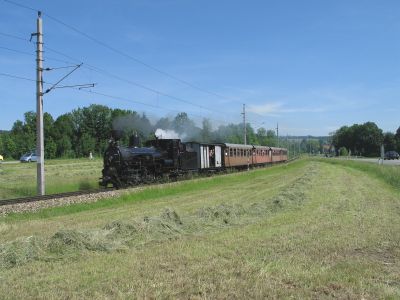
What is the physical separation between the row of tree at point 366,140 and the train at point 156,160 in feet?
372

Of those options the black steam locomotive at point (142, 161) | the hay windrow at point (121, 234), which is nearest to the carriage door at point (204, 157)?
the black steam locomotive at point (142, 161)

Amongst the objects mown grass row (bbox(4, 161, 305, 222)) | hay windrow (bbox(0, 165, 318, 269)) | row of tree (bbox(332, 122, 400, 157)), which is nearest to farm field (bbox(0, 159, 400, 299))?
hay windrow (bbox(0, 165, 318, 269))

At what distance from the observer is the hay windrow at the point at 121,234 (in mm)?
9484

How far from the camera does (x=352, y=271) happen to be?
7695mm

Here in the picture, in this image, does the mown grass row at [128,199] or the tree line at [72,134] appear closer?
the mown grass row at [128,199]

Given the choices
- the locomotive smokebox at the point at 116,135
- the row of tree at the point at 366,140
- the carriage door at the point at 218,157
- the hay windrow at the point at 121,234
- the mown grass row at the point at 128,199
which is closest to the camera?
the hay windrow at the point at 121,234

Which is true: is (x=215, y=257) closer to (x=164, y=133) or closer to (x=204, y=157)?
(x=204, y=157)

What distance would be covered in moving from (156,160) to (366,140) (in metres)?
146

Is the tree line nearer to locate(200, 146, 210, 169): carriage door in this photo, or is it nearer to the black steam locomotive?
locate(200, 146, 210, 169): carriage door

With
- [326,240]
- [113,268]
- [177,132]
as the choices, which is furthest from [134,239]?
[177,132]

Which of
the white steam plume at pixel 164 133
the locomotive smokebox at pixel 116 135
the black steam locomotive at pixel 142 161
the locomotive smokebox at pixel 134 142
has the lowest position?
the black steam locomotive at pixel 142 161

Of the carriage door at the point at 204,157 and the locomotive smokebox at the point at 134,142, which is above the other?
the locomotive smokebox at the point at 134,142

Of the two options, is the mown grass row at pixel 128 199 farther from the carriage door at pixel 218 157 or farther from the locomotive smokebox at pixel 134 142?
the carriage door at pixel 218 157

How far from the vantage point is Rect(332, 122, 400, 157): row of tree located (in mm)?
153375
